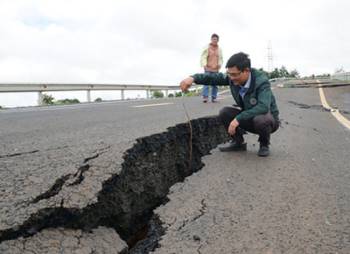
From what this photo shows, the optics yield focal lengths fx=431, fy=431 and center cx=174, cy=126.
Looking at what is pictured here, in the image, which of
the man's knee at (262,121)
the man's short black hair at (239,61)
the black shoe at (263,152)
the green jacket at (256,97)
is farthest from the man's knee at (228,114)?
the man's short black hair at (239,61)

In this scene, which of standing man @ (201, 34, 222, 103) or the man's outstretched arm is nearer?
the man's outstretched arm

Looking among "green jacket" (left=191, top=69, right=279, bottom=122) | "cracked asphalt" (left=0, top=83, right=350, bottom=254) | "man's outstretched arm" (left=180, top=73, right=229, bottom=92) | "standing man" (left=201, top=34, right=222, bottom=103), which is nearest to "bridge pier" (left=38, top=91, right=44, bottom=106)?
"standing man" (left=201, top=34, right=222, bottom=103)

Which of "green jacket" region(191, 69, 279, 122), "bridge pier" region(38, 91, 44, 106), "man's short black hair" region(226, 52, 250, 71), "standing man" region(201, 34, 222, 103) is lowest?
"bridge pier" region(38, 91, 44, 106)

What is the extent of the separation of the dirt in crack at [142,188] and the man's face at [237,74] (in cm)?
112

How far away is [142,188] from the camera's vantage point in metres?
3.89

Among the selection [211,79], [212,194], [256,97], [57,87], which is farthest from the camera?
[57,87]

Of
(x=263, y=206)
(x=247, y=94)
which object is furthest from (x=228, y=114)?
(x=263, y=206)

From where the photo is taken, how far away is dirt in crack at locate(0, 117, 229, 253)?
2.70 meters

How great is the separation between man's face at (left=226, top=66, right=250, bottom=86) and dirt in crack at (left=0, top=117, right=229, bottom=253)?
1.12 metres

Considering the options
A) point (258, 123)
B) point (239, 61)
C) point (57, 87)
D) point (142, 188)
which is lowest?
point (142, 188)

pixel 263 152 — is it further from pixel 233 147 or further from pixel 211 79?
pixel 211 79

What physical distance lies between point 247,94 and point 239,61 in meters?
0.39

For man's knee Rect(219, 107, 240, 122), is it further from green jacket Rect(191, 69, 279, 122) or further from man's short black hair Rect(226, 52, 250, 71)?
man's short black hair Rect(226, 52, 250, 71)

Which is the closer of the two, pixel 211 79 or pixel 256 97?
pixel 256 97
